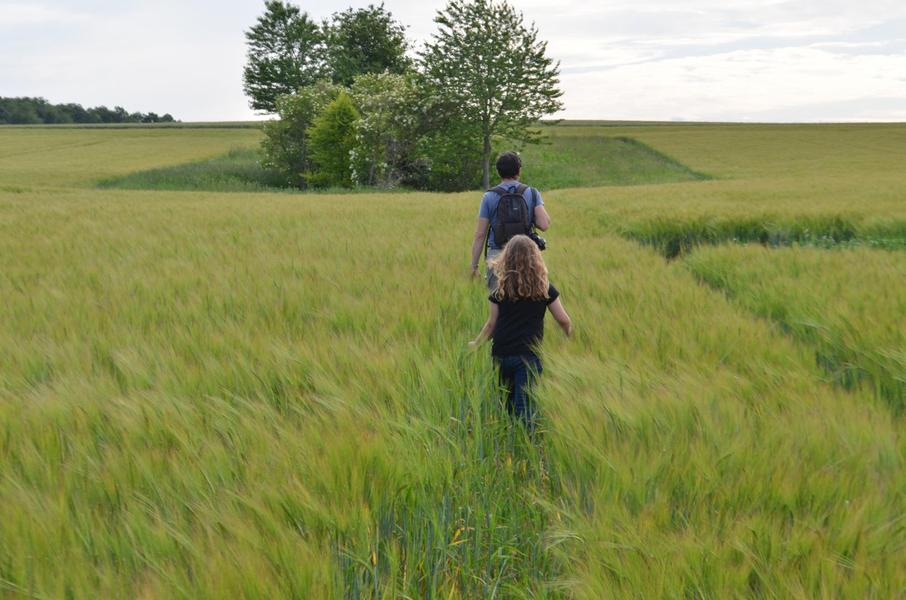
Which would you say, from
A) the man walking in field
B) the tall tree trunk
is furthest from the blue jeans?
the tall tree trunk

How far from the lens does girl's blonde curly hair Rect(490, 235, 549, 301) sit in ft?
11.1

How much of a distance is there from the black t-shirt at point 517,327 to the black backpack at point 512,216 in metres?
1.84

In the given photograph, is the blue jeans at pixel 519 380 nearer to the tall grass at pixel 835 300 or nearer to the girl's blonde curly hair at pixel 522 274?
the girl's blonde curly hair at pixel 522 274

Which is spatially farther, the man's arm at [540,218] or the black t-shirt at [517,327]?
the man's arm at [540,218]

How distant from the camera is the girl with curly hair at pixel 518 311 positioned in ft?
11.1

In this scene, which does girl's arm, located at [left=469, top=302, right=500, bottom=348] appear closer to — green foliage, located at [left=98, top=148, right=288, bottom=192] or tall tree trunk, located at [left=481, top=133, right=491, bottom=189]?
tall tree trunk, located at [left=481, top=133, right=491, bottom=189]

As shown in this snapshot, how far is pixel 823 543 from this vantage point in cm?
163

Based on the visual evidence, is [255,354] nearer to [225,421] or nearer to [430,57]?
[225,421]

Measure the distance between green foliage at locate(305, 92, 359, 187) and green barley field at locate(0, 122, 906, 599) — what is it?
98.6 ft

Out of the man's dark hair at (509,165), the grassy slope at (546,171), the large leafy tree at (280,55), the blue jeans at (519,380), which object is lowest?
the blue jeans at (519,380)

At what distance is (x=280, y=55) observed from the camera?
5422 centimetres

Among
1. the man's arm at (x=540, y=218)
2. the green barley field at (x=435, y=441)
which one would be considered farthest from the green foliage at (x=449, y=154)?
the man's arm at (x=540, y=218)

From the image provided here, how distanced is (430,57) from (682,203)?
2545 centimetres

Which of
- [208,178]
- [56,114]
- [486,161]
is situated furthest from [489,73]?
[56,114]
